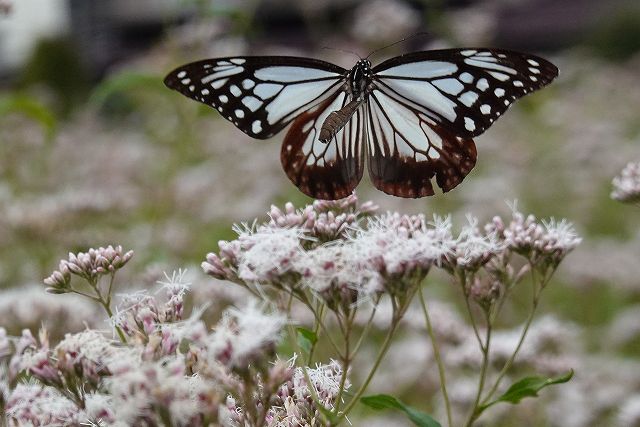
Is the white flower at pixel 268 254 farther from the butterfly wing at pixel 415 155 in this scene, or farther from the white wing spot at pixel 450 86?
the white wing spot at pixel 450 86

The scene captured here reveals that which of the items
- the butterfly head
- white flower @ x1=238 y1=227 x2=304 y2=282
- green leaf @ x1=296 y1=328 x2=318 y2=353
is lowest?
green leaf @ x1=296 y1=328 x2=318 y2=353

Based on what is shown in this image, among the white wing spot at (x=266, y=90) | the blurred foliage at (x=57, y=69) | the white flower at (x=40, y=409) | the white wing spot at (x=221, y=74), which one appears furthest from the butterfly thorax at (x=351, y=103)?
the blurred foliage at (x=57, y=69)

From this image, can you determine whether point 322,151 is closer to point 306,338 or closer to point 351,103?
point 351,103

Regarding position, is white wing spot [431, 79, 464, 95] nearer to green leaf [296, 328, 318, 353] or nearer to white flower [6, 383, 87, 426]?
green leaf [296, 328, 318, 353]

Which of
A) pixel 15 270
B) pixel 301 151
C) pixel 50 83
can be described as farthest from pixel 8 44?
pixel 301 151

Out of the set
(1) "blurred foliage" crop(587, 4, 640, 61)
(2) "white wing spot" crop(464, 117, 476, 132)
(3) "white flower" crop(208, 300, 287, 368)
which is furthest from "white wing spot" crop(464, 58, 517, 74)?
(1) "blurred foliage" crop(587, 4, 640, 61)

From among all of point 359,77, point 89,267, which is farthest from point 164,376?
point 359,77

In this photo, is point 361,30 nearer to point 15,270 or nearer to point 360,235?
point 15,270
